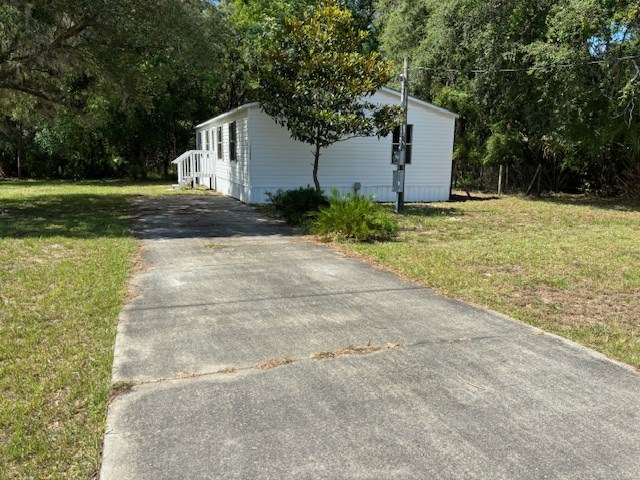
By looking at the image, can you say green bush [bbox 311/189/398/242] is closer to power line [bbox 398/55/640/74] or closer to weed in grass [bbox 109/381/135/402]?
weed in grass [bbox 109/381/135/402]

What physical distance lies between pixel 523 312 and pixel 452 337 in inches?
44.7

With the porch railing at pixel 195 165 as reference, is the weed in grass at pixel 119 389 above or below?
below

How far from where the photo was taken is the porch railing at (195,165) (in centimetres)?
1963

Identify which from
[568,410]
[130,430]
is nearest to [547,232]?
[568,410]

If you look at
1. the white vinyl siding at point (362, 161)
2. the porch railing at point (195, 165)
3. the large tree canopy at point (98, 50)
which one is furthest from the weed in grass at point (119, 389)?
the porch railing at point (195, 165)

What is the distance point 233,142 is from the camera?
16.2 metres

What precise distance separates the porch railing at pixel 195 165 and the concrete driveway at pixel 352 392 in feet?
47.3

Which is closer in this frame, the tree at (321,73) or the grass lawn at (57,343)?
the grass lawn at (57,343)

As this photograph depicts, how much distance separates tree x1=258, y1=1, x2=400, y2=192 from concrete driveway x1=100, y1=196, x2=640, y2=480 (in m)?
7.27

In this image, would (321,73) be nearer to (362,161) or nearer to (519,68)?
(362,161)

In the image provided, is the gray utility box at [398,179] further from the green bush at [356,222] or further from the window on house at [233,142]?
the window on house at [233,142]

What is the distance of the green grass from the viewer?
4.81 meters

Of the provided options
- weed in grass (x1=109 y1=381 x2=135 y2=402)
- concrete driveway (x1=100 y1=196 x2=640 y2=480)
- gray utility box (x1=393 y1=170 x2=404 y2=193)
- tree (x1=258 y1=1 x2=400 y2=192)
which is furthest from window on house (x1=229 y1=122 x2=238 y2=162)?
weed in grass (x1=109 y1=381 x2=135 y2=402)

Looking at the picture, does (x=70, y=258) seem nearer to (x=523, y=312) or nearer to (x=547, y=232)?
(x=523, y=312)
